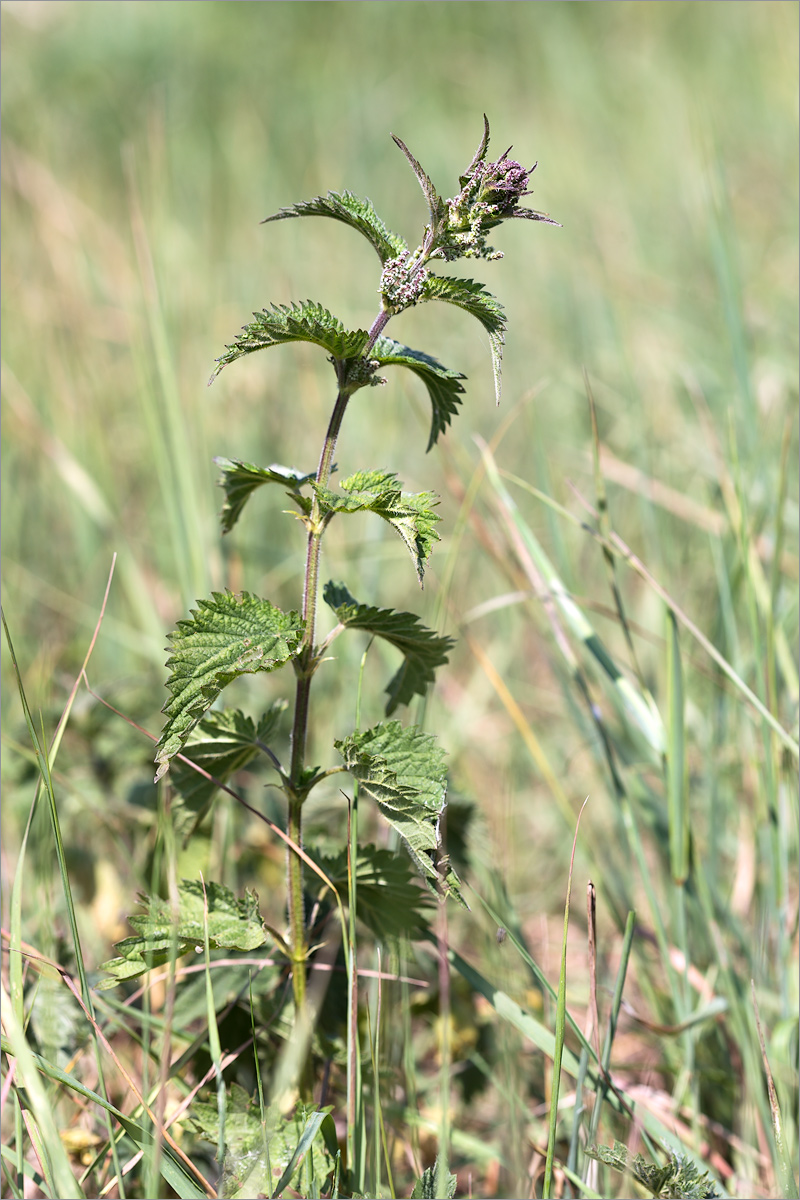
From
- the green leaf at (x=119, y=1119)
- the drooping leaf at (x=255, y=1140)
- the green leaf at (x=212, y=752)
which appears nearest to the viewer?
the green leaf at (x=119, y=1119)

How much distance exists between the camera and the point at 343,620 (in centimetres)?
109

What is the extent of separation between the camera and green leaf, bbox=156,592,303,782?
3.11 feet

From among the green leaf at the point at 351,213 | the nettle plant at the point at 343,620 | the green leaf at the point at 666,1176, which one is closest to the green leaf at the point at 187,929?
the nettle plant at the point at 343,620

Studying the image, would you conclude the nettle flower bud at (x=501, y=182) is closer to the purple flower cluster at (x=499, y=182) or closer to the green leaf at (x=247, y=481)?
the purple flower cluster at (x=499, y=182)

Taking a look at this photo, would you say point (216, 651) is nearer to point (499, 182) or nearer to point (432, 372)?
point (432, 372)

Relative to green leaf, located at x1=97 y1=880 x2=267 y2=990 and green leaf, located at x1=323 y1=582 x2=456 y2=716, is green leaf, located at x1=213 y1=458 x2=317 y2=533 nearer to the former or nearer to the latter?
green leaf, located at x1=323 y1=582 x2=456 y2=716

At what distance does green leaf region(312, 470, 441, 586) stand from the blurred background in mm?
676

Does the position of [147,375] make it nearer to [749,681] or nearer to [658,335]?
[749,681]

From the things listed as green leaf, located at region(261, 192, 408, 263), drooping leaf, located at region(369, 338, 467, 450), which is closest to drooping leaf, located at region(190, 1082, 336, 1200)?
drooping leaf, located at region(369, 338, 467, 450)

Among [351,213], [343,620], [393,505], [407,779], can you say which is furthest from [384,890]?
[351,213]

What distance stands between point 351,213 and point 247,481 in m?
0.33

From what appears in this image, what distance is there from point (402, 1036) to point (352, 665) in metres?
0.88

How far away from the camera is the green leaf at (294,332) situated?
3.12 ft

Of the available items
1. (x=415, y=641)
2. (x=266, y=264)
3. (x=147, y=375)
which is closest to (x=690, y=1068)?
(x=415, y=641)
